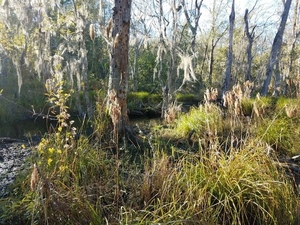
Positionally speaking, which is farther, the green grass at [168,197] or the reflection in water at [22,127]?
the reflection in water at [22,127]

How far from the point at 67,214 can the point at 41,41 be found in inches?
300

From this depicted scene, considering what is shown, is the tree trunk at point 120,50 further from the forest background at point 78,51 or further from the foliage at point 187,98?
the foliage at point 187,98

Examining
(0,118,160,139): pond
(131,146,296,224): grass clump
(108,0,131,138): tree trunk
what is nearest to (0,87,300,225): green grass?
(131,146,296,224): grass clump

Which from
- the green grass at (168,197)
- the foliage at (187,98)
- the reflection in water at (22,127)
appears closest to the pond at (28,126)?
the reflection in water at (22,127)

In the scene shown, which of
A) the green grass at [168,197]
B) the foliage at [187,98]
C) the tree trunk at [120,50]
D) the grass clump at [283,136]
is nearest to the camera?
the green grass at [168,197]

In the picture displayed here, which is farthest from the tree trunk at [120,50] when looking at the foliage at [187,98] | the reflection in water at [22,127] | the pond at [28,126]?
the foliage at [187,98]

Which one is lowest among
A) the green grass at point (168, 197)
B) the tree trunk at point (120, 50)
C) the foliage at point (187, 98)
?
the green grass at point (168, 197)

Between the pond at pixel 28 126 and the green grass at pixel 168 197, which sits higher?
the green grass at pixel 168 197

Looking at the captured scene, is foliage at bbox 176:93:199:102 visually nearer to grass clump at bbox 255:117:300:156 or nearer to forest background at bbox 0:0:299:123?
forest background at bbox 0:0:299:123

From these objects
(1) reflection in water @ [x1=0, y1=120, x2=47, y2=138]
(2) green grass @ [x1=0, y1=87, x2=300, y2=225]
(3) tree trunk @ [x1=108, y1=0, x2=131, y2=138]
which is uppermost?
(3) tree trunk @ [x1=108, y1=0, x2=131, y2=138]

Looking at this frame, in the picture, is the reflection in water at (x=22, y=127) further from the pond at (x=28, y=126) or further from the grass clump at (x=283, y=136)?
the grass clump at (x=283, y=136)

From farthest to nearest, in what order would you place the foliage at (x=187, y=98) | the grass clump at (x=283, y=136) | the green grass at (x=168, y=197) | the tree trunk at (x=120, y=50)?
the foliage at (x=187, y=98) → the grass clump at (x=283, y=136) → the tree trunk at (x=120, y=50) → the green grass at (x=168, y=197)

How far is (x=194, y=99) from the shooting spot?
13.6 m

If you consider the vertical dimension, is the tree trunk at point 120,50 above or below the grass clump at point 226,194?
above
